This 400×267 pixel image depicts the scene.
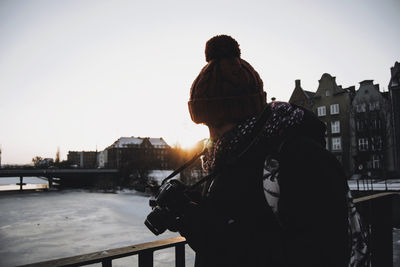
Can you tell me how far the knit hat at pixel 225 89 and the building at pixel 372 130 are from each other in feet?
87.0

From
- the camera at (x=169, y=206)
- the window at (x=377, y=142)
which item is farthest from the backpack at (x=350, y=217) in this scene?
the window at (x=377, y=142)

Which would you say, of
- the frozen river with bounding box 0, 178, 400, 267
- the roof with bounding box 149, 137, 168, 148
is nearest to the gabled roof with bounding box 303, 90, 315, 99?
the frozen river with bounding box 0, 178, 400, 267

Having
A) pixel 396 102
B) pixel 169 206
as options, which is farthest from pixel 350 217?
pixel 396 102

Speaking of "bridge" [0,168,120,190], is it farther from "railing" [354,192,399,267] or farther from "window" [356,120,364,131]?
"railing" [354,192,399,267]

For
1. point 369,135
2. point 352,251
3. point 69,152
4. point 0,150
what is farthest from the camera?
point 69,152

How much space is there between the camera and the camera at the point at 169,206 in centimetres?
94

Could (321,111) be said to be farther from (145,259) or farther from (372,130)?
(145,259)

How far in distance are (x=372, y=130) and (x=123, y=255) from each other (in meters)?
29.9

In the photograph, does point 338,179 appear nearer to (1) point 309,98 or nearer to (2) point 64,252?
(2) point 64,252

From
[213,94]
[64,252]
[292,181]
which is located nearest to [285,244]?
[292,181]

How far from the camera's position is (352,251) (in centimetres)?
90

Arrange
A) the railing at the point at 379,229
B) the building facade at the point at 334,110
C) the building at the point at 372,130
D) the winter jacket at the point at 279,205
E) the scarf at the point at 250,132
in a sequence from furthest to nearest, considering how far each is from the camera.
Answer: the building facade at the point at 334,110 → the building at the point at 372,130 → the railing at the point at 379,229 → the scarf at the point at 250,132 → the winter jacket at the point at 279,205

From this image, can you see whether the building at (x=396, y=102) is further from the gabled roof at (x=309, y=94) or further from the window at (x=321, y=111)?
the gabled roof at (x=309, y=94)

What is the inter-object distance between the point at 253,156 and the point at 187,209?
29 centimetres
